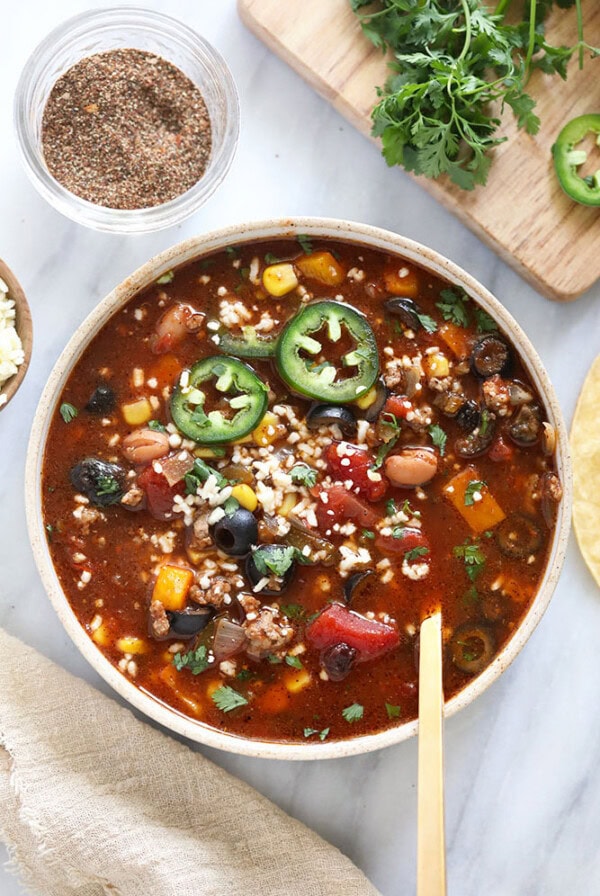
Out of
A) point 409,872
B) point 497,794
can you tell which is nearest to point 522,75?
point 497,794

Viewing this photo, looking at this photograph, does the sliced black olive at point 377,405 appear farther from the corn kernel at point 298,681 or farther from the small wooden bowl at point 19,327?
the small wooden bowl at point 19,327

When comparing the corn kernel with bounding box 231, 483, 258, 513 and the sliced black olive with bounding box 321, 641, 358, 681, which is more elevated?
the corn kernel with bounding box 231, 483, 258, 513

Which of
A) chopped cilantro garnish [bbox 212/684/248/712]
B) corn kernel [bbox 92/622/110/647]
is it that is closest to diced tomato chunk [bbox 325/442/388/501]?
chopped cilantro garnish [bbox 212/684/248/712]

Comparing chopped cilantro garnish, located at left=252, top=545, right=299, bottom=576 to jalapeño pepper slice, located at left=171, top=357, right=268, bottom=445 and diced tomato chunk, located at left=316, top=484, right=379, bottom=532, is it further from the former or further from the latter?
jalapeño pepper slice, located at left=171, top=357, right=268, bottom=445

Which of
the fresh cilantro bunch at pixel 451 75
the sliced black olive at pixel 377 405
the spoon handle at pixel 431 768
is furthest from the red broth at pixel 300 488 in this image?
the fresh cilantro bunch at pixel 451 75

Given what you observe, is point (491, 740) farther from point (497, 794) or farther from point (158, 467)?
point (158, 467)
